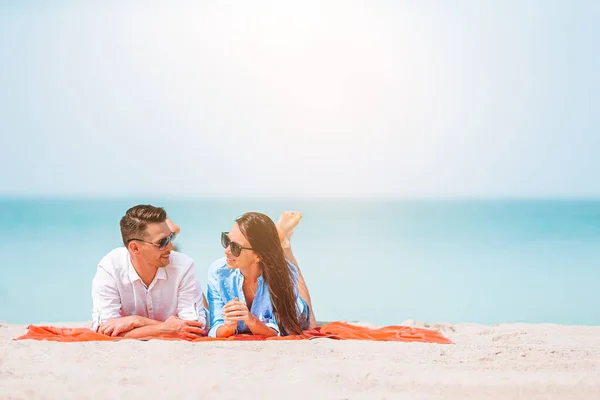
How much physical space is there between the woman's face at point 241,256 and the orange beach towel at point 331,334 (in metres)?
0.38

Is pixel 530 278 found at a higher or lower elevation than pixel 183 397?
higher

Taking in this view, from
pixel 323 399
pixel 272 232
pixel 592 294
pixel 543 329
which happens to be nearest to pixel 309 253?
pixel 592 294

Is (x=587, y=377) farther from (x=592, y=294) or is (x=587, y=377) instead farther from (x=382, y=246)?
(x=382, y=246)

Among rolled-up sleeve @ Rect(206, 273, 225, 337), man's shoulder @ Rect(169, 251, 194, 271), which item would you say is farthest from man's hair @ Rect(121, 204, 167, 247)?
rolled-up sleeve @ Rect(206, 273, 225, 337)

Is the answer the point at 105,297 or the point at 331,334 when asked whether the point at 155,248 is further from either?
the point at 331,334

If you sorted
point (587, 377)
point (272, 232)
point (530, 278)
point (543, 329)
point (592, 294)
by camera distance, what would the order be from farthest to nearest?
point (530, 278), point (592, 294), point (543, 329), point (272, 232), point (587, 377)

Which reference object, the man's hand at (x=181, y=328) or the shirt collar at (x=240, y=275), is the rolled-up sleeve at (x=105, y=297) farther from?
the shirt collar at (x=240, y=275)

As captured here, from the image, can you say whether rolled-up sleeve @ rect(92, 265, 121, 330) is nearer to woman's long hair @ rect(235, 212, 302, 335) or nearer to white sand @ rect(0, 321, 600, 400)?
white sand @ rect(0, 321, 600, 400)

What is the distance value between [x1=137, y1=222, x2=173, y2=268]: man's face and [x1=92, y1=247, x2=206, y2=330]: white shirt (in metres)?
0.09

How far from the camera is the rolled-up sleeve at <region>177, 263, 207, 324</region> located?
4105 millimetres

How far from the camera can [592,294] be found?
979 cm

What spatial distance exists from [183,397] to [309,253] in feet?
33.9

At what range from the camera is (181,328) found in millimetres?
4012

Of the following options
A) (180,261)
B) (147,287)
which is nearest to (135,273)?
(147,287)
